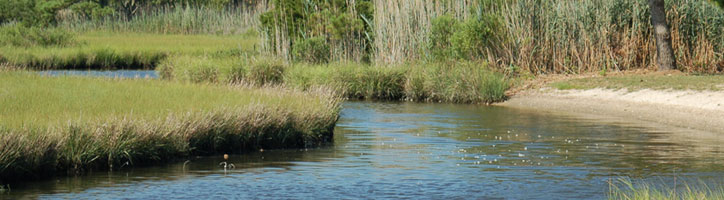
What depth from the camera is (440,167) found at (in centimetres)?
1425

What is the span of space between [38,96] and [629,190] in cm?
977

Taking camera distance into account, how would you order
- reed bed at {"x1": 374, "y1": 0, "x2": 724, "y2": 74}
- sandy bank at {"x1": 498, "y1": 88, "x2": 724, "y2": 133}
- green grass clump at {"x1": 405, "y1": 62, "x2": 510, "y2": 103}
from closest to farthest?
sandy bank at {"x1": 498, "y1": 88, "x2": 724, "y2": 133} → green grass clump at {"x1": 405, "y1": 62, "x2": 510, "y2": 103} → reed bed at {"x1": 374, "y1": 0, "x2": 724, "y2": 74}

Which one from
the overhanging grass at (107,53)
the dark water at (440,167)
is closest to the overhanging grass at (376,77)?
the dark water at (440,167)

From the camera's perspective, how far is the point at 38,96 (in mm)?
17234

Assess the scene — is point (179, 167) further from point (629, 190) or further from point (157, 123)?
point (629, 190)

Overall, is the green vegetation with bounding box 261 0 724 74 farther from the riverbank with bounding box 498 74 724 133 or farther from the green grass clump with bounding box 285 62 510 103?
the riverbank with bounding box 498 74 724 133

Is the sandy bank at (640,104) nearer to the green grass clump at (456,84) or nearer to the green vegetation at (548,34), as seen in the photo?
the green grass clump at (456,84)

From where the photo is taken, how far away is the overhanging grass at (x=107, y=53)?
1519 inches

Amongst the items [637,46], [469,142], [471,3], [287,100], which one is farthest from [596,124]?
[471,3]

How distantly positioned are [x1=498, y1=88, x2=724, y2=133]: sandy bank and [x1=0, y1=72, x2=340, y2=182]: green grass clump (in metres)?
6.88

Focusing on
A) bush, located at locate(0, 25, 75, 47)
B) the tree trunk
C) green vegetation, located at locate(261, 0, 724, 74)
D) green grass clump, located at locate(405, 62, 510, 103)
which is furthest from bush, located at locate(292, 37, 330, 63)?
bush, located at locate(0, 25, 75, 47)

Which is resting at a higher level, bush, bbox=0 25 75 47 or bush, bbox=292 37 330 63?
bush, bbox=0 25 75 47

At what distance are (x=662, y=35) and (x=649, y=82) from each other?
8.75 ft

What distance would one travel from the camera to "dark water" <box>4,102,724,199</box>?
12156 millimetres
